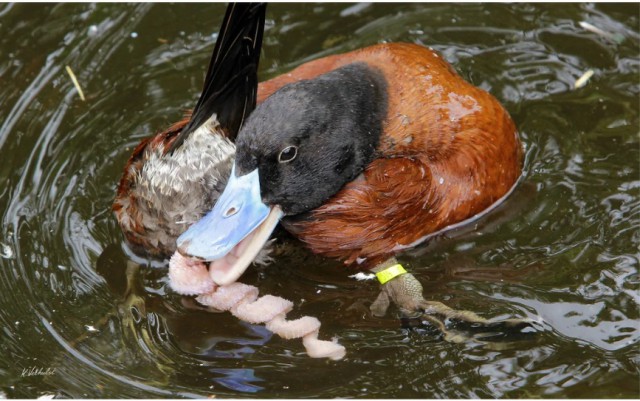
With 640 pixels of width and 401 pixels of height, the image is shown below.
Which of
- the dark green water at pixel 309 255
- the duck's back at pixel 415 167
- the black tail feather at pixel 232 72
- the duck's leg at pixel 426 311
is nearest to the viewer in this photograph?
the dark green water at pixel 309 255

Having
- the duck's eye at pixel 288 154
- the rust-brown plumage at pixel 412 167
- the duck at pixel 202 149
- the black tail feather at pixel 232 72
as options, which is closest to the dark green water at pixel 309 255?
the rust-brown plumage at pixel 412 167

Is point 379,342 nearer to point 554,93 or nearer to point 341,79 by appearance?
point 341,79

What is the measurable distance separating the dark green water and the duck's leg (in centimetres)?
7

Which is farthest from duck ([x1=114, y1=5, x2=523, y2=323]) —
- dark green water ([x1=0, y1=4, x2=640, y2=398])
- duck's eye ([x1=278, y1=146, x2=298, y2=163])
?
dark green water ([x1=0, y1=4, x2=640, y2=398])

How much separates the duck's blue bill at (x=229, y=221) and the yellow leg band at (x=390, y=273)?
0.74 meters

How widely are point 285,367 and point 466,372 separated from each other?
2.66ft

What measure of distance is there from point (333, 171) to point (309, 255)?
1.85 ft

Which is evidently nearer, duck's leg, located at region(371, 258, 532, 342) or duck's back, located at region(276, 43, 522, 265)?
duck's leg, located at region(371, 258, 532, 342)

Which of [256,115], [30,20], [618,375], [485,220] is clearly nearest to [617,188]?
[485,220]

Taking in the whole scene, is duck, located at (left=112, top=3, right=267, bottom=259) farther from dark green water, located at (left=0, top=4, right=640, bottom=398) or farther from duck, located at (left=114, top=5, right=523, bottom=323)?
dark green water, located at (left=0, top=4, right=640, bottom=398)

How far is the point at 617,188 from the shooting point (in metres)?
5.17

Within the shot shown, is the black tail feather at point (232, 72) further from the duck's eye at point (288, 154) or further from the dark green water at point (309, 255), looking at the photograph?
the dark green water at point (309, 255)

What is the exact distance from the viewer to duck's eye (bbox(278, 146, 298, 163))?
14.0 feet

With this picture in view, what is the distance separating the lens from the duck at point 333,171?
169 inches
